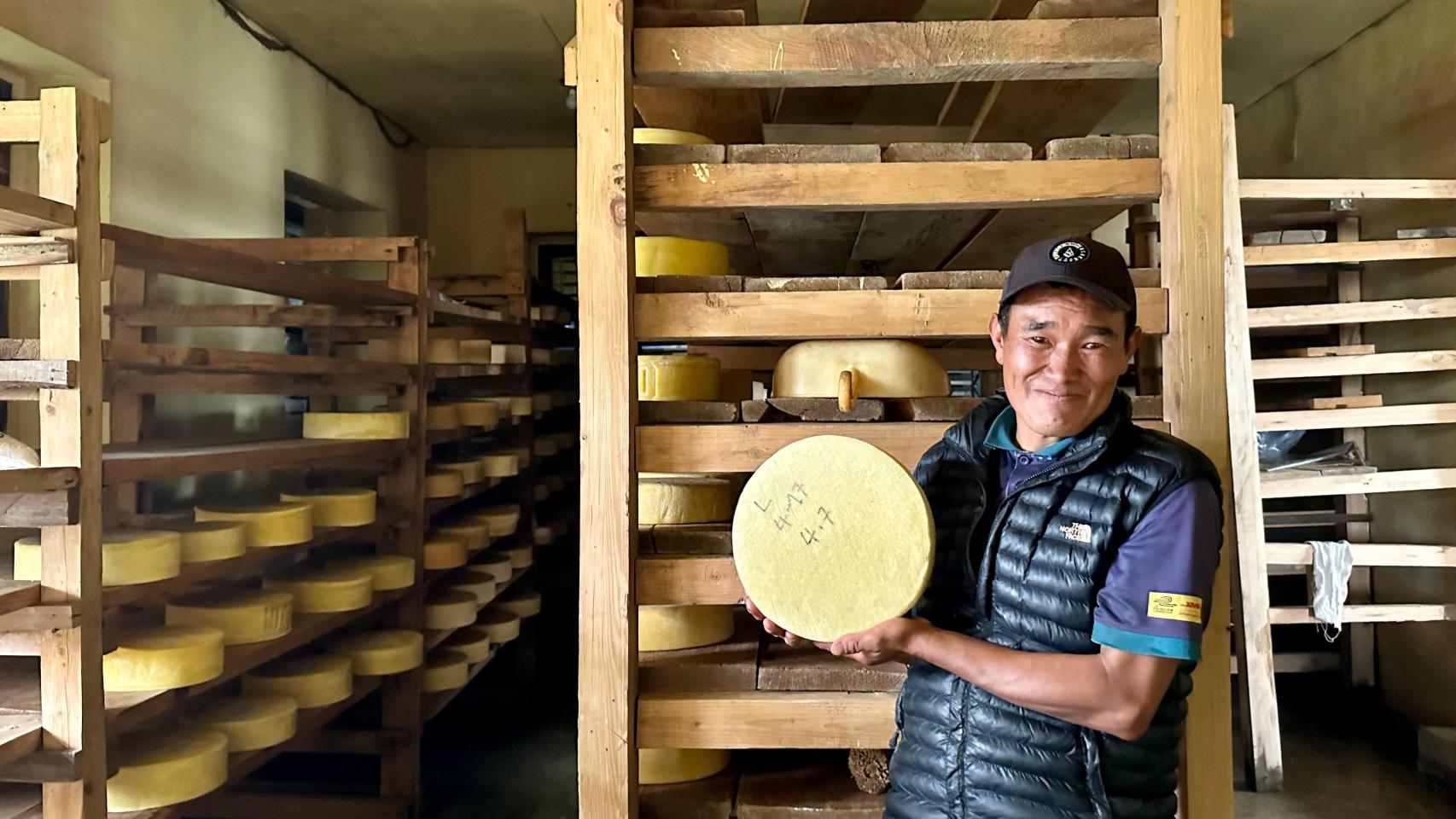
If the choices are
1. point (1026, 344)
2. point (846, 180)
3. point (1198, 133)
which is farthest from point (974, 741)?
point (1198, 133)

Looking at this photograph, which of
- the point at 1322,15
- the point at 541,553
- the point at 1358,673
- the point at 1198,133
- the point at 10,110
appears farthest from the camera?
the point at 541,553

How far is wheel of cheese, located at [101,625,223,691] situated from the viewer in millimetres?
2150

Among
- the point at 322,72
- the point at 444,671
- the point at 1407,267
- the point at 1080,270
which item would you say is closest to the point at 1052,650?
the point at 1080,270

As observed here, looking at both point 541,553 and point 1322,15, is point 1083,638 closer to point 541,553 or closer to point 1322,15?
point 1322,15

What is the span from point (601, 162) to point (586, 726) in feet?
2.88

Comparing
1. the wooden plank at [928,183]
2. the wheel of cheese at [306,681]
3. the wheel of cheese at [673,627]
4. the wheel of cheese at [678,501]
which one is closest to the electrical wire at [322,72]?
the wheel of cheese at [306,681]

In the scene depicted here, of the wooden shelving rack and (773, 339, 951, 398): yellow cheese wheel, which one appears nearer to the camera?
the wooden shelving rack

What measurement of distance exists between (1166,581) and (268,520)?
2374 mm

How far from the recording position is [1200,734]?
1.44 meters

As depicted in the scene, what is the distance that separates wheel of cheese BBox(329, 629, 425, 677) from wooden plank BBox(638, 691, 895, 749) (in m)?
1.98

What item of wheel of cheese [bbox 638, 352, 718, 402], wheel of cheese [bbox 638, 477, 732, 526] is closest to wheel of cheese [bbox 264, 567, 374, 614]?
wheel of cheese [bbox 638, 477, 732, 526]

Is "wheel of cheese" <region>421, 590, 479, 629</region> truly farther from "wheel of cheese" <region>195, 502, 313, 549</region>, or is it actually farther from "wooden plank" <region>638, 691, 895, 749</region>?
"wooden plank" <region>638, 691, 895, 749</region>

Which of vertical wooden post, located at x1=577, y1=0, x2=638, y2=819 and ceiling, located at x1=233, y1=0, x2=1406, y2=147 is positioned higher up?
ceiling, located at x1=233, y1=0, x2=1406, y2=147

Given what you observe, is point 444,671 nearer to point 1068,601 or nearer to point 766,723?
point 766,723
